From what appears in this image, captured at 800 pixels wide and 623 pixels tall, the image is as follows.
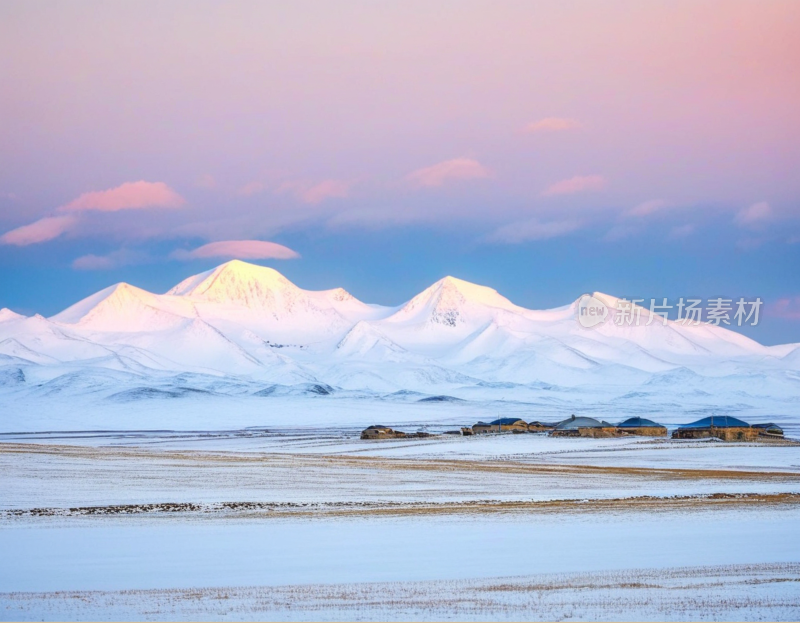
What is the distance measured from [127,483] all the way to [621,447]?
3796 centimetres

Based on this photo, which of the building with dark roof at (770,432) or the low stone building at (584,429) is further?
the low stone building at (584,429)

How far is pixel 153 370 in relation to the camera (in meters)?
199

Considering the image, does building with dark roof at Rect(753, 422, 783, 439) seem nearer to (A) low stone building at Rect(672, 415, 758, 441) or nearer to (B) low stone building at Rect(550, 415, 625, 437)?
(A) low stone building at Rect(672, 415, 758, 441)

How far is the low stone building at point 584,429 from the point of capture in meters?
83.6

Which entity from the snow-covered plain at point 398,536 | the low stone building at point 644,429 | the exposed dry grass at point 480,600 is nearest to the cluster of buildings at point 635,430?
the low stone building at point 644,429

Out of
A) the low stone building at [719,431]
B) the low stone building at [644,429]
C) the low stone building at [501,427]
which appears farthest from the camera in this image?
the low stone building at [501,427]

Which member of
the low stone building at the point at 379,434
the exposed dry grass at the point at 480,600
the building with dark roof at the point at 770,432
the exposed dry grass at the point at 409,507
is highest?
the building with dark roof at the point at 770,432

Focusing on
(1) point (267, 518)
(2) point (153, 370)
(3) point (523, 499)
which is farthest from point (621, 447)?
(2) point (153, 370)

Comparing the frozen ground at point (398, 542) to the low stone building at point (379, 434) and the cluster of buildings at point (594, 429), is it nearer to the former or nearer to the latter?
the low stone building at point (379, 434)

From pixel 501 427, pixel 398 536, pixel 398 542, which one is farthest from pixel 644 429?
pixel 398 542

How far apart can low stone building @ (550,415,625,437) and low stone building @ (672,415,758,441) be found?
5799mm

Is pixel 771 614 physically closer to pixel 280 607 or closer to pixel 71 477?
pixel 280 607

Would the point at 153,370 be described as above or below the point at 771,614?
above

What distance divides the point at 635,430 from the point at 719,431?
31.6 feet
